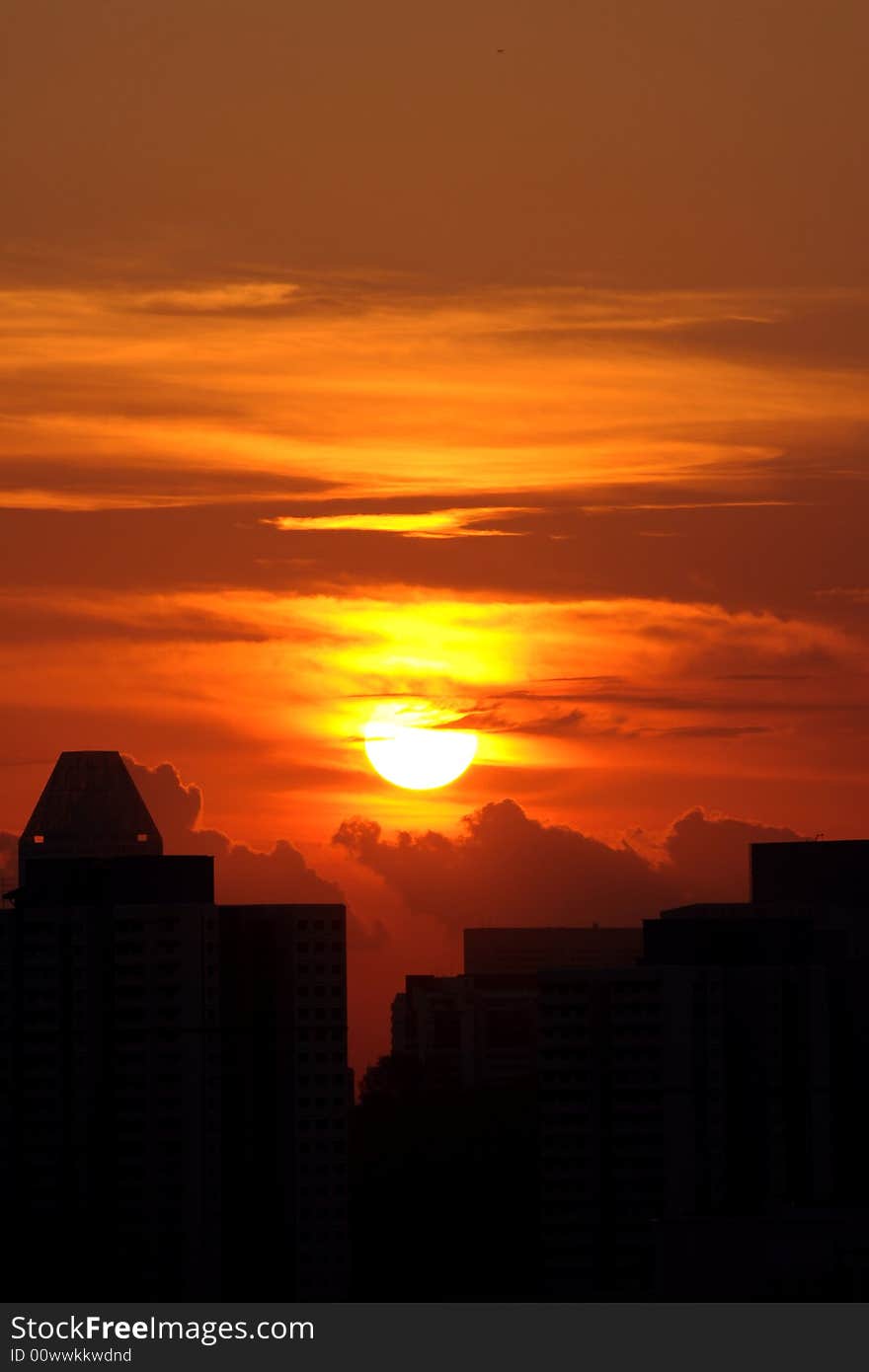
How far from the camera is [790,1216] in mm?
156500
